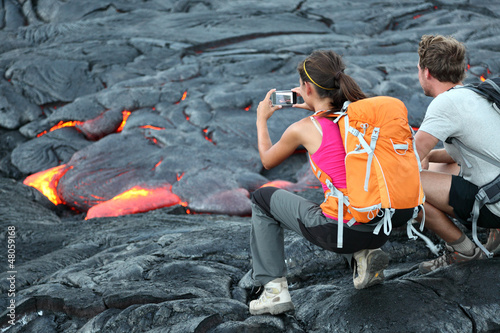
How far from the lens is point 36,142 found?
1053 centimetres

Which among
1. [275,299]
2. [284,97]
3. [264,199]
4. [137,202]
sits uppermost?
[284,97]

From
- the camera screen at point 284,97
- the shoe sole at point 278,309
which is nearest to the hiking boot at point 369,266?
the shoe sole at point 278,309

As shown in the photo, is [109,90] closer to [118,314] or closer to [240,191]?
[240,191]

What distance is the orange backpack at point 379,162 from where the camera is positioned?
285cm

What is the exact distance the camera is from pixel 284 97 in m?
3.57

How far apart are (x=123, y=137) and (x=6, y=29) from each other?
7.32m

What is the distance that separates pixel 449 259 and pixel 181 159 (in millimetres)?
6380

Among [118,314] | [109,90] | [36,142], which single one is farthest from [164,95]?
[118,314]

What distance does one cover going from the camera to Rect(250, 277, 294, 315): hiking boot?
3.23m

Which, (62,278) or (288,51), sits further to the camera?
(288,51)

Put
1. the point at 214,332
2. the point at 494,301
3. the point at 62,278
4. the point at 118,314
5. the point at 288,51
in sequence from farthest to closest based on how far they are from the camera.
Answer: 1. the point at 288,51
2. the point at 62,278
3. the point at 118,314
4. the point at 494,301
5. the point at 214,332

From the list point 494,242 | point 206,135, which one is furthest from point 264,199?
point 206,135

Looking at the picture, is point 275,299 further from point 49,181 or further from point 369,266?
point 49,181

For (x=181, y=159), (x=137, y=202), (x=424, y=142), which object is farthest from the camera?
(x=181, y=159)
